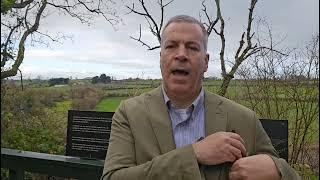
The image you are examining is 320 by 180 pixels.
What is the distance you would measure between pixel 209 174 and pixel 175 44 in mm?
564

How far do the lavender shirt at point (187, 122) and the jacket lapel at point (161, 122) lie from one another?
0.03m

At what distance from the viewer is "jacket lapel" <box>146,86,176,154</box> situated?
1.71m

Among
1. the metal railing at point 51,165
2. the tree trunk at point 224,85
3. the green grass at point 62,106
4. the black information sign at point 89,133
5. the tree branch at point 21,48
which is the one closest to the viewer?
the metal railing at point 51,165

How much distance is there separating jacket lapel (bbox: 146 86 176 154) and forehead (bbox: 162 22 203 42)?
279 millimetres

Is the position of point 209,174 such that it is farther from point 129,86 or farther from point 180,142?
point 129,86

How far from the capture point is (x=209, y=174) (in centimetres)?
164

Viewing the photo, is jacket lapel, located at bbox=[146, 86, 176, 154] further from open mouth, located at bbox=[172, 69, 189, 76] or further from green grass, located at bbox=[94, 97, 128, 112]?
green grass, located at bbox=[94, 97, 128, 112]

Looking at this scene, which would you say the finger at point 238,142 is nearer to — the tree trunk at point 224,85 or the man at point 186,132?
the man at point 186,132

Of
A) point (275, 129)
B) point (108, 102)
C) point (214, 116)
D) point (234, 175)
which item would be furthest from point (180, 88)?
point (108, 102)

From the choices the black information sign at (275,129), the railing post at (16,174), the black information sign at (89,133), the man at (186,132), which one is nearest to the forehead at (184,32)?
the man at (186,132)

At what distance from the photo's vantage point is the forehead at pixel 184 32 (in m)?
1.75

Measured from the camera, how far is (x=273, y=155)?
171cm

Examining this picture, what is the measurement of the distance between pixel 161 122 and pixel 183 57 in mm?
292

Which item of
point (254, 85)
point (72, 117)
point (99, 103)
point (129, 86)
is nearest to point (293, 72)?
point (254, 85)
